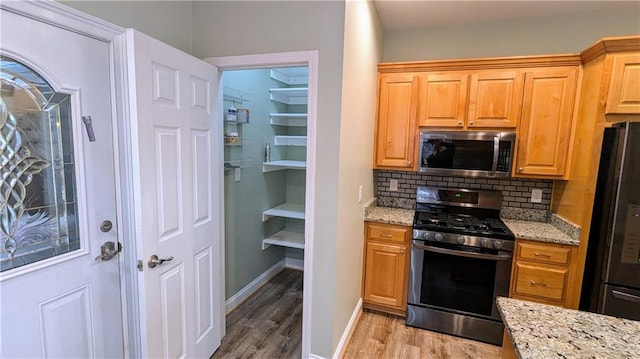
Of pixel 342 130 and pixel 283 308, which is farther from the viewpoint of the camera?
pixel 283 308

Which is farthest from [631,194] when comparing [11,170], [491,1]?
[11,170]

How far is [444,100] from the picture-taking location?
2.73 metres

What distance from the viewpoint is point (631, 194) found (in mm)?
1980

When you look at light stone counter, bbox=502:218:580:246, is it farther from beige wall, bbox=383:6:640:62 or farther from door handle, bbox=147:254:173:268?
door handle, bbox=147:254:173:268

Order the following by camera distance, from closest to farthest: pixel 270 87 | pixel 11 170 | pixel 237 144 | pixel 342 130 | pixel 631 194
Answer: pixel 11 170 → pixel 342 130 → pixel 631 194 → pixel 237 144 → pixel 270 87

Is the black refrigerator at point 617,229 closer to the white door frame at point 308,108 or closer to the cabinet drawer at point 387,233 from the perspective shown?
the cabinet drawer at point 387,233

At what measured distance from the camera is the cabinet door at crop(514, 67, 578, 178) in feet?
8.07

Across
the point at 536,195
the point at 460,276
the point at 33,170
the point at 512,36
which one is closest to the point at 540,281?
the point at 460,276

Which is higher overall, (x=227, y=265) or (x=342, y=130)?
(x=342, y=130)

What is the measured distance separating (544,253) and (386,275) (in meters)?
1.24

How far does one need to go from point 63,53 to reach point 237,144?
147 centimetres

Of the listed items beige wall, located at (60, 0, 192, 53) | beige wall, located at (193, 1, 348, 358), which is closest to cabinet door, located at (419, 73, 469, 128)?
beige wall, located at (193, 1, 348, 358)

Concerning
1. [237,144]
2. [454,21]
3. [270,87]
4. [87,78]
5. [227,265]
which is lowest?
[227,265]

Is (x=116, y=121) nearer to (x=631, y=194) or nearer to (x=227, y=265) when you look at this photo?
(x=227, y=265)
